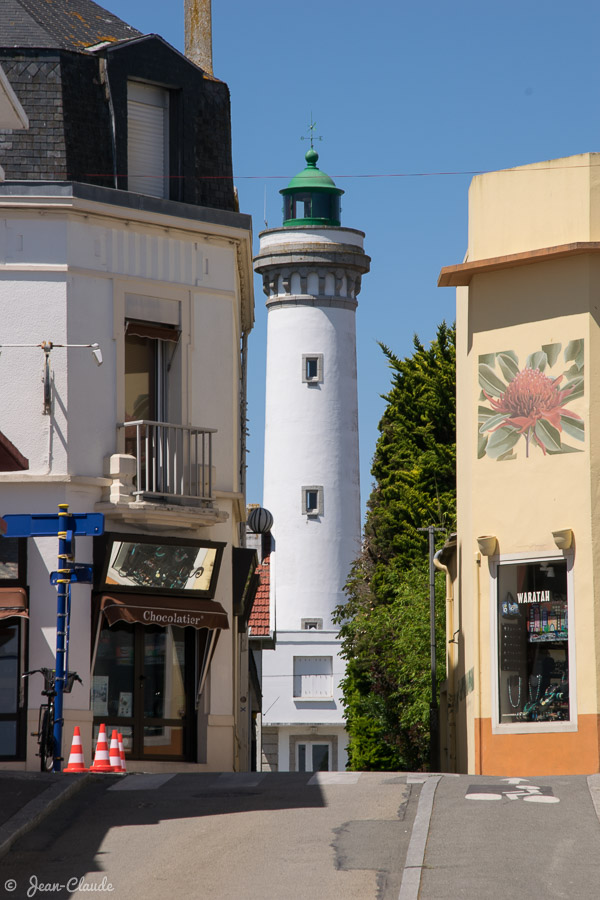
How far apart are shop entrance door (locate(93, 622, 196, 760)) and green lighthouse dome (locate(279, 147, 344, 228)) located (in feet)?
131

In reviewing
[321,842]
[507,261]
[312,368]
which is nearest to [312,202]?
[312,368]

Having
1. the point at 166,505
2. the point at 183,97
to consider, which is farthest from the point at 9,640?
the point at 183,97

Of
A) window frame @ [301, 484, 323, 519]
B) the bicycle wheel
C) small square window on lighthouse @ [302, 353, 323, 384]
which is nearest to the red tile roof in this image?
window frame @ [301, 484, 323, 519]

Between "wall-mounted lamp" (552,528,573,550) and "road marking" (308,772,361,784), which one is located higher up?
"wall-mounted lamp" (552,528,573,550)

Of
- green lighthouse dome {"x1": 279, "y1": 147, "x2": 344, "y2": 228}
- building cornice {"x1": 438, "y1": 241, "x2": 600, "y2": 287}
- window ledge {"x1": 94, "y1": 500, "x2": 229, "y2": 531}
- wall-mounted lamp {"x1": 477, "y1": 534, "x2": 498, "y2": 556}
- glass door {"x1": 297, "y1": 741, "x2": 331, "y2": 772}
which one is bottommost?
glass door {"x1": 297, "y1": 741, "x2": 331, "y2": 772}

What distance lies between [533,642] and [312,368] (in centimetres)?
3911

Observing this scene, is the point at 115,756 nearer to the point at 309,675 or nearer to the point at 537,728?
the point at 537,728

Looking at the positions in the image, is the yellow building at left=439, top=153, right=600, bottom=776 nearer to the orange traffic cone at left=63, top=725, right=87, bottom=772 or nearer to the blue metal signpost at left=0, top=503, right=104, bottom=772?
the blue metal signpost at left=0, top=503, right=104, bottom=772

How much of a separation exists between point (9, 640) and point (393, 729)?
19.4 m

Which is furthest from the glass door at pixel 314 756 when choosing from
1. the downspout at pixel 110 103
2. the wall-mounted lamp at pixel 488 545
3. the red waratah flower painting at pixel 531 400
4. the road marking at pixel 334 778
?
the road marking at pixel 334 778

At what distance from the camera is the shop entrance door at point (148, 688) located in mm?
22938

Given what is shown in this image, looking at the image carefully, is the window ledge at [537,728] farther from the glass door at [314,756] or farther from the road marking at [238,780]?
the glass door at [314,756]

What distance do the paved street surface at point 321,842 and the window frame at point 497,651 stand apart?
14.0 ft

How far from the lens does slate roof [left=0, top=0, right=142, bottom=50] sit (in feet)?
80.7
